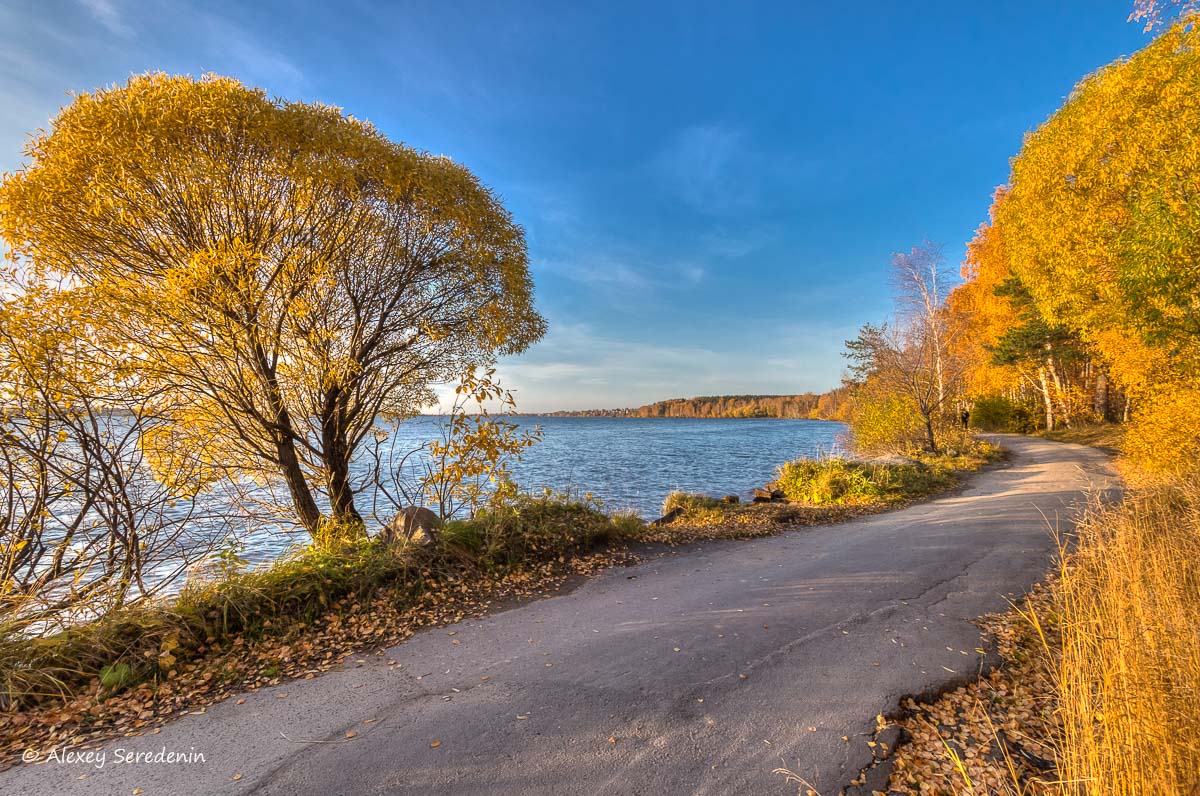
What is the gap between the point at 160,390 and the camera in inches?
197

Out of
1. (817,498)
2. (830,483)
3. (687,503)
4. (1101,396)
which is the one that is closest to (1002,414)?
(1101,396)

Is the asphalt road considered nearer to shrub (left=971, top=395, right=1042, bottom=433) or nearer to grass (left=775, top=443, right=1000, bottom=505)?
grass (left=775, top=443, right=1000, bottom=505)

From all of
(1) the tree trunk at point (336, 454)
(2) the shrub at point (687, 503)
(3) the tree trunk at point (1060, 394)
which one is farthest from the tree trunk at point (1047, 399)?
(1) the tree trunk at point (336, 454)

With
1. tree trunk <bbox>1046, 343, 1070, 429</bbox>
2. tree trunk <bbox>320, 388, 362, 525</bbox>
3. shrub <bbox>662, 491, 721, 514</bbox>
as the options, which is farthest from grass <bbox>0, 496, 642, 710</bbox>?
tree trunk <bbox>1046, 343, 1070, 429</bbox>

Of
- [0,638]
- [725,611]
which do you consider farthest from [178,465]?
[725,611]

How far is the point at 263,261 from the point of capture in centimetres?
570

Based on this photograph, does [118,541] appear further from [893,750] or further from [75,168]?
[893,750]

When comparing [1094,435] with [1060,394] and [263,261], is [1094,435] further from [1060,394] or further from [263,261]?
[263,261]

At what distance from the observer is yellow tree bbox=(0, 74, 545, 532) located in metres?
4.96

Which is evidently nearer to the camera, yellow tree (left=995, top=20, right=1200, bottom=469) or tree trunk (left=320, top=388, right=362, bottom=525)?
tree trunk (left=320, top=388, right=362, bottom=525)

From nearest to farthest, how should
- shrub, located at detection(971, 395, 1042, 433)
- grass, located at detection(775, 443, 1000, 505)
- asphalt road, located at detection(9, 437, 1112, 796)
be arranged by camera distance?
asphalt road, located at detection(9, 437, 1112, 796) → grass, located at detection(775, 443, 1000, 505) → shrub, located at detection(971, 395, 1042, 433)

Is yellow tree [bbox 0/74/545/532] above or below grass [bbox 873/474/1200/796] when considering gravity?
above

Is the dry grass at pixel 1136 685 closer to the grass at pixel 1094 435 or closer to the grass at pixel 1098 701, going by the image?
the grass at pixel 1098 701

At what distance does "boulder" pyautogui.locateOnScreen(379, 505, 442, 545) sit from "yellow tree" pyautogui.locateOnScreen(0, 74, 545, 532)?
119cm
